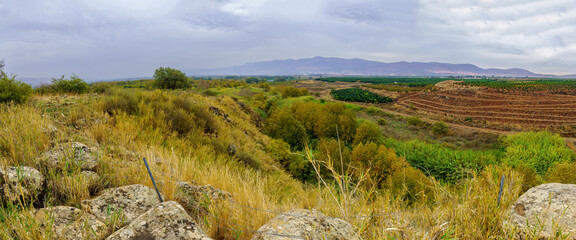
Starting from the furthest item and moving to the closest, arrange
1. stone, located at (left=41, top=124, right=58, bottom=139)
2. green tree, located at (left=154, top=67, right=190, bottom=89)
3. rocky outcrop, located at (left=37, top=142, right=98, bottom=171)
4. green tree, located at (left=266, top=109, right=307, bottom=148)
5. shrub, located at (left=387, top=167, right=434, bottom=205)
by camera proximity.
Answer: green tree, located at (left=154, top=67, right=190, bottom=89), green tree, located at (left=266, top=109, right=307, bottom=148), shrub, located at (left=387, top=167, right=434, bottom=205), stone, located at (left=41, top=124, right=58, bottom=139), rocky outcrop, located at (left=37, top=142, right=98, bottom=171)

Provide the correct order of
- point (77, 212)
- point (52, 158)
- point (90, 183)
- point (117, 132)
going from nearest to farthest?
point (77, 212)
point (90, 183)
point (52, 158)
point (117, 132)

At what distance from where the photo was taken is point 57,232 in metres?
1.85

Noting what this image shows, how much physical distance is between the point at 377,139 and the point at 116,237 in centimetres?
2226

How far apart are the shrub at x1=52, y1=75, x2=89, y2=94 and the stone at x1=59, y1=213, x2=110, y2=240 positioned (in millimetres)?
15214

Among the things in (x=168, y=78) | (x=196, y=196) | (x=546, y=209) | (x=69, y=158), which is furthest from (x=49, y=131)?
(x=168, y=78)

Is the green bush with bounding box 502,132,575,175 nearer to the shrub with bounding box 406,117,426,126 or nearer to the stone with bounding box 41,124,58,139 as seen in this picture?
the shrub with bounding box 406,117,426,126

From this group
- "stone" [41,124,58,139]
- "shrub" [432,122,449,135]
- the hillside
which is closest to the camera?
the hillside

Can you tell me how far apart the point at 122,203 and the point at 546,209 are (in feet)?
13.4

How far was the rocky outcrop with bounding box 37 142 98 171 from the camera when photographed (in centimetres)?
284

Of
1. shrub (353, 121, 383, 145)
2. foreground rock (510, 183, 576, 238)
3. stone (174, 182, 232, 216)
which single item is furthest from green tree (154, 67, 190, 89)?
foreground rock (510, 183, 576, 238)

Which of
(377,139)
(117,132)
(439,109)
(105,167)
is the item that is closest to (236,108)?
(377,139)

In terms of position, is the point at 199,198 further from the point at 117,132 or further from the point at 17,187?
the point at 117,132

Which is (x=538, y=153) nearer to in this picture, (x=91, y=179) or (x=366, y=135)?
(x=366, y=135)

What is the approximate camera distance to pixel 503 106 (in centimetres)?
4762
